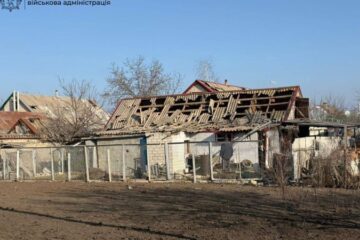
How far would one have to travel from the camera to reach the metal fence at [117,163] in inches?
995

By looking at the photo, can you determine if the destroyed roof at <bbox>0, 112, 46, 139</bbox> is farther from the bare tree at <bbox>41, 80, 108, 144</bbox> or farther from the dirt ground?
the dirt ground

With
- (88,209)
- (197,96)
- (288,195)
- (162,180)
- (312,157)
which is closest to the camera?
(88,209)

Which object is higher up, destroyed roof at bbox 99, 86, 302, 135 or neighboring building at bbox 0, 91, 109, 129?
neighboring building at bbox 0, 91, 109, 129

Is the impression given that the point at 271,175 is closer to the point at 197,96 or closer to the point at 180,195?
the point at 180,195

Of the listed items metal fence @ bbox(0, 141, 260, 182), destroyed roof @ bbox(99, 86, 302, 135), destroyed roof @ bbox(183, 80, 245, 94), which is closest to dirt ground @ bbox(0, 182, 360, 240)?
metal fence @ bbox(0, 141, 260, 182)

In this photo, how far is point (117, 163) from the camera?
28781 millimetres

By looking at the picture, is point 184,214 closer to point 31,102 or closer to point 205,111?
Answer: point 205,111

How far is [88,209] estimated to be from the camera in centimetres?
1434

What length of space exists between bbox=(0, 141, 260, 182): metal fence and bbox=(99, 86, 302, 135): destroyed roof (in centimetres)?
189

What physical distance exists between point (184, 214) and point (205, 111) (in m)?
21.0

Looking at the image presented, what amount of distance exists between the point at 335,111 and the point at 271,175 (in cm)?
4353

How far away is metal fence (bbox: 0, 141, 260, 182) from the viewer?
2528 cm

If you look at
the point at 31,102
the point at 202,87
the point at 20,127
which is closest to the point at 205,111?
the point at 202,87

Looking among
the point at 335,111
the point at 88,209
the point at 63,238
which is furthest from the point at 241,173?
the point at 335,111
